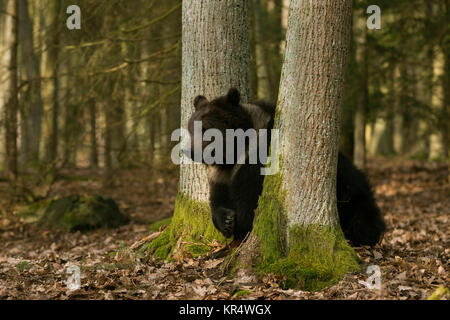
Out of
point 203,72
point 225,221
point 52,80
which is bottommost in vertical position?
point 225,221

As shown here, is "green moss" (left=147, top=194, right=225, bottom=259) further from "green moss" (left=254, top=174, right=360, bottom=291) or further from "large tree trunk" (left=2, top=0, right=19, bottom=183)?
"large tree trunk" (left=2, top=0, right=19, bottom=183)

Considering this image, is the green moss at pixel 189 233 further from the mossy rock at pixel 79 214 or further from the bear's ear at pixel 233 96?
the mossy rock at pixel 79 214

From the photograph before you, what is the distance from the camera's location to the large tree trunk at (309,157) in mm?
4484

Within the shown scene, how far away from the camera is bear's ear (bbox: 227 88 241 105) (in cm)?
545

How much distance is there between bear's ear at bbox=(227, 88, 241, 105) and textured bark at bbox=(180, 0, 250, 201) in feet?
1.27

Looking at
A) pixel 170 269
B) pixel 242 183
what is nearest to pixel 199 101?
pixel 242 183

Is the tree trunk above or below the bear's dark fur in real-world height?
above

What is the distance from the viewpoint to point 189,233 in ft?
19.3

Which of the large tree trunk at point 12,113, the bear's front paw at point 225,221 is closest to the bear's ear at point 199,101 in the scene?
the bear's front paw at point 225,221

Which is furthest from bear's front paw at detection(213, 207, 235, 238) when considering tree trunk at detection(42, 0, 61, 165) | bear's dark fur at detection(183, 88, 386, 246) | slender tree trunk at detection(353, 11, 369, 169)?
slender tree trunk at detection(353, 11, 369, 169)

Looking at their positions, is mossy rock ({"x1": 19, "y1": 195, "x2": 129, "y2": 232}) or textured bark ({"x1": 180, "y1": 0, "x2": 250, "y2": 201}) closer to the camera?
textured bark ({"x1": 180, "y1": 0, "x2": 250, "y2": 201})

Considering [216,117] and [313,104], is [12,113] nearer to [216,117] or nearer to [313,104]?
[216,117]

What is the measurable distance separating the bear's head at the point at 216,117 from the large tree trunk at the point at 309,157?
960 millimetres

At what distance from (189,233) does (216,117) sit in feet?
4.96
